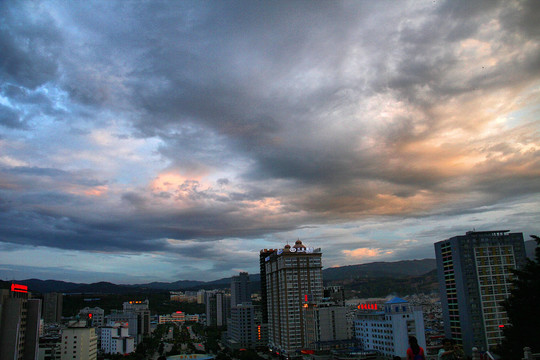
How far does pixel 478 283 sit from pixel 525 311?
41486 millimetres

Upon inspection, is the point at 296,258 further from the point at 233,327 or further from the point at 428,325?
the point at 428,325

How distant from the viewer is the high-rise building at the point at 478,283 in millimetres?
56594

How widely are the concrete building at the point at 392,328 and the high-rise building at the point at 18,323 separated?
44412 mm

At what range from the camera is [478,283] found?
5834 cm

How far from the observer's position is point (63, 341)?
2502 inches

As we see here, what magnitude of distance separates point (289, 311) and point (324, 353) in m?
11.6

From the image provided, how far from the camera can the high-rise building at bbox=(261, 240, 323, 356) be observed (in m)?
68.2

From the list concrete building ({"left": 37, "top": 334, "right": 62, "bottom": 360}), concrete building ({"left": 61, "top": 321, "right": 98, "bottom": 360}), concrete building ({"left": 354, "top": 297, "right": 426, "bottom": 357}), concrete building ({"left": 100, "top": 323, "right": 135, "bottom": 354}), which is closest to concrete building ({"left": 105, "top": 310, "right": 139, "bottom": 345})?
concrete building ({"left": 100, "top": 323, "right": 135, "bottom": 354})

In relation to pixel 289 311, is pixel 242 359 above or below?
below

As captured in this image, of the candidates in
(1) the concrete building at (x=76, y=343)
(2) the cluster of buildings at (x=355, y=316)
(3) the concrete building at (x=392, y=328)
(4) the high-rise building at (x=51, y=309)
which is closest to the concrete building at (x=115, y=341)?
(2) the cluster of buildings at (x=355, y=316)

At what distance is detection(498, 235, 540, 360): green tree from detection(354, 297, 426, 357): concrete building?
28705 millimetres

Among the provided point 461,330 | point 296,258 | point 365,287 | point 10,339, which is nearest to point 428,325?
point 461,330

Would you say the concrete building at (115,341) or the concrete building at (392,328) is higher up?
the concrete building at (392,328)

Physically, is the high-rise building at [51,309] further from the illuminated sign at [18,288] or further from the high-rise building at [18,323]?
the illuminated sign at [18,288]
